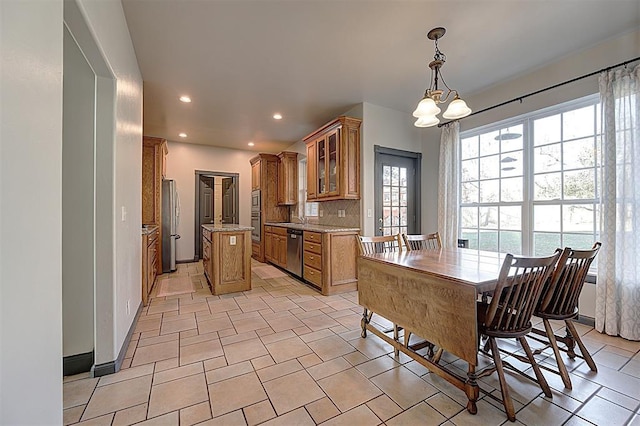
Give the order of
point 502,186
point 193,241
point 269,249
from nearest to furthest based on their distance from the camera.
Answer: point 502,186 → point 269,249 → point 193,241

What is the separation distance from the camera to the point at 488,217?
368 centimetres

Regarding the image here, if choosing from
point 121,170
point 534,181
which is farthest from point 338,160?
point 121,170

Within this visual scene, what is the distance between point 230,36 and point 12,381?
2.75 m

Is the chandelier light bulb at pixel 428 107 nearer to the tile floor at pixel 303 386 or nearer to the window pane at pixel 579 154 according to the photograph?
the window pane at pixel 579 154

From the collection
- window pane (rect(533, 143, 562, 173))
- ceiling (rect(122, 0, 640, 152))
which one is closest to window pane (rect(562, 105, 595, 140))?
window pane (rect(533, 143, 562, 173))

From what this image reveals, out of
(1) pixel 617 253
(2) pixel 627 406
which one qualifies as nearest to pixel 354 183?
(1) pixel 617 253

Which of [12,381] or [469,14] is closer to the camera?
[12,381]

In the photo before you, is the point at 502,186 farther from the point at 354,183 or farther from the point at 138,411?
the point at 138,411

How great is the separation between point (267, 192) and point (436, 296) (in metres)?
5.09

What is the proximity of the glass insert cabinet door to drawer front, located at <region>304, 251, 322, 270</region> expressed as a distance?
989 millimetres

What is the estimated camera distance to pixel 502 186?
3.52 metres

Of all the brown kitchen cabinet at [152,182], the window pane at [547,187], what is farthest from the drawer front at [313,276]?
the window pane at [547,187]

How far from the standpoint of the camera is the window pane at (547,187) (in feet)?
9.94

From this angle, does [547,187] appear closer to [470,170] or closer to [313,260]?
[470,170]
